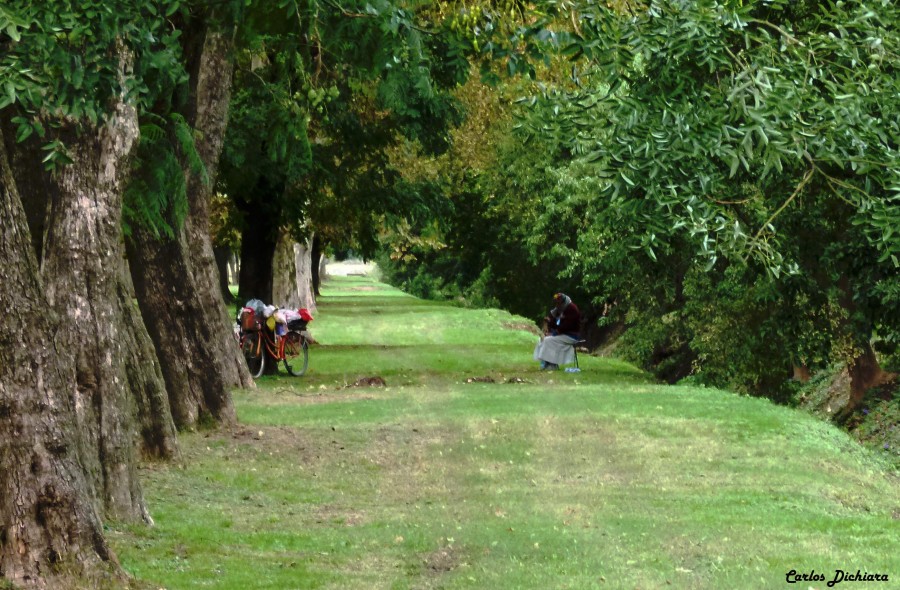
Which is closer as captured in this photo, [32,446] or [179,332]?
[32,446]

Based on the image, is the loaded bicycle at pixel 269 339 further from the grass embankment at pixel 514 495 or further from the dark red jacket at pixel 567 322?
the dark red jacket at pixel 567 322

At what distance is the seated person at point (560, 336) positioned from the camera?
3080 centimetres

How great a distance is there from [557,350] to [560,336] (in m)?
0.30

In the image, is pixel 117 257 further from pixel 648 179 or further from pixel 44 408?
pixel 648 179

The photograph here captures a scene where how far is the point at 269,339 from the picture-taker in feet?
92.0

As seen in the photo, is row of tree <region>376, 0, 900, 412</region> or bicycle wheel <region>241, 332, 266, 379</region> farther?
bicycle wheel <region>241, 332, 266, 379</region>

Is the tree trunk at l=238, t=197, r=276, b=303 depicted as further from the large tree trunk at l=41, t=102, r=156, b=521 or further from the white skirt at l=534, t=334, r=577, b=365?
the large tree trunk at l=41, t=102, r=156, b=521

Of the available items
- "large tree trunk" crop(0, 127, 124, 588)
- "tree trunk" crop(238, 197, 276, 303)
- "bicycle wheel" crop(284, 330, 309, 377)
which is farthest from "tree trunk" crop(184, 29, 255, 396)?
"large tree trunk" crop(0, 127, 124, 588)

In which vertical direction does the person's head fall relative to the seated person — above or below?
above

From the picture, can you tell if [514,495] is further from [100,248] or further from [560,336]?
[560,336]

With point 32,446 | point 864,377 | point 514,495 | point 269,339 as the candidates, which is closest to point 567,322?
point 864,377

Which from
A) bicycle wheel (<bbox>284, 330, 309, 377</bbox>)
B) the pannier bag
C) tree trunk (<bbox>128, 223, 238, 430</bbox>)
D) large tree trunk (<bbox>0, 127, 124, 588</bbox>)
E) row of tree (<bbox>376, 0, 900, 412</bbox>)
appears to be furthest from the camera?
bicycle wheel (<bbox>284, 330, 309, 377</bbox>)

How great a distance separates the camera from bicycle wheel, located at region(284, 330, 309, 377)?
2877 centimetres

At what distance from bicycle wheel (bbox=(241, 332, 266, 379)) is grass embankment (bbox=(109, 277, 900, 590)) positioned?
3.55 m
